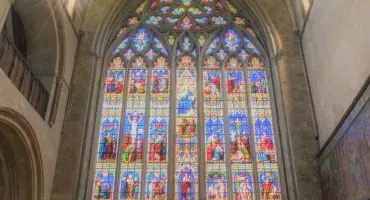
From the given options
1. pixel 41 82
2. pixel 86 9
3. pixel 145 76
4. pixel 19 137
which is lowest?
pixel 19 137

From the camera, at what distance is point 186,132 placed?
11945mm

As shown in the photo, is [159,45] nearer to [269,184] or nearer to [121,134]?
[121,134]

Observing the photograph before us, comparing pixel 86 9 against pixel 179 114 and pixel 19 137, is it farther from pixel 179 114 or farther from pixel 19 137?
pixel 19 137

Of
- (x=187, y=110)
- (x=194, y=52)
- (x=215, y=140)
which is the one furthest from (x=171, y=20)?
(x=215, y=140)

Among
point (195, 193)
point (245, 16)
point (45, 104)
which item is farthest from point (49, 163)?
point (245, 16)

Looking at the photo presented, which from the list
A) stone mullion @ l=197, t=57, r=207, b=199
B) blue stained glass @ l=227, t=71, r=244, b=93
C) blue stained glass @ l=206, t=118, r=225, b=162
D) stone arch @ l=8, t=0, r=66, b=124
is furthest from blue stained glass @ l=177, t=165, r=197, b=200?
stone arch @ l=8, t=0, r=66, b=124

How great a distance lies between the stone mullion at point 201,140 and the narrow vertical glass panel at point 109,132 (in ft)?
7.95

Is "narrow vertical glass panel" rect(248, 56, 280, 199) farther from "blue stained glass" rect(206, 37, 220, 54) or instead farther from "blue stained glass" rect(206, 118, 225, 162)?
"blue stained glass" rect(206, 37, 220, 54)

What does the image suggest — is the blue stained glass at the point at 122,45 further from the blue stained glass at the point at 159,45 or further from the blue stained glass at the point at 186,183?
the blue stained glass at the point at 186,183

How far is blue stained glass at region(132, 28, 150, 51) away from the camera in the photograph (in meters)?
13.7

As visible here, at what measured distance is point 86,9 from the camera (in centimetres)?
1319

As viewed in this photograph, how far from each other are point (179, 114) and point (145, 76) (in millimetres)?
1823

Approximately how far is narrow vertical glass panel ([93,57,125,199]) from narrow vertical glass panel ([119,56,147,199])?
264 mm

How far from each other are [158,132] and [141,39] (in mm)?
3625
